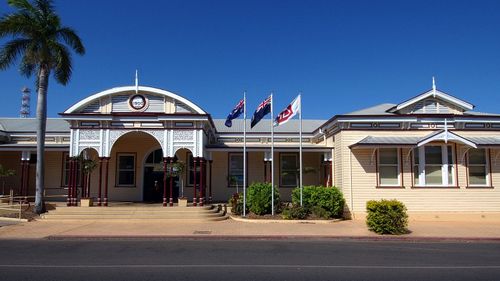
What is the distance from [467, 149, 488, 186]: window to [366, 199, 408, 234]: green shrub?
7.25 metres

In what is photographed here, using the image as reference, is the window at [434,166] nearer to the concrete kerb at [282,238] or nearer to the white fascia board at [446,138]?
the white fascia board at [446,138]

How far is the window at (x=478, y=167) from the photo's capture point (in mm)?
20125

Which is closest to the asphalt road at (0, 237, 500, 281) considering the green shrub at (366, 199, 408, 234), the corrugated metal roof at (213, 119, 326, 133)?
the green shrub at (366, 199, 408, 234)

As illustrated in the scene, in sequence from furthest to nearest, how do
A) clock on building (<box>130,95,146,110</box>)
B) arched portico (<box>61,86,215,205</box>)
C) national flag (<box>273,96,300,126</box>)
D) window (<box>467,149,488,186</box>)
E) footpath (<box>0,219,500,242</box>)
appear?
clock on building (<box>130,95,146,110</box>), arched portico (<box>61,86,215,205</box>), window (<box>467,149,488,186</box>), national flag (<box>273,96,300,126</box>), footpath (<box>0,219,500,242</box>)

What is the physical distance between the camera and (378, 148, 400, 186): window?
19969 millimetres

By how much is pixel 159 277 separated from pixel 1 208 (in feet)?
51.4

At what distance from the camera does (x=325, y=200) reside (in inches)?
749

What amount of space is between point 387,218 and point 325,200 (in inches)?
175

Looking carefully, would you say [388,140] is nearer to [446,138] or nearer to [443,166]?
[446,138]

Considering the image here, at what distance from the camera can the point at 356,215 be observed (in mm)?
19531

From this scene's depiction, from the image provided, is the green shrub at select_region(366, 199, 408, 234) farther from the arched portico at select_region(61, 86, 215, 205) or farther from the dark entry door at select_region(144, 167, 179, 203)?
the dark entry door at select_region(144, 167, 179, 203)

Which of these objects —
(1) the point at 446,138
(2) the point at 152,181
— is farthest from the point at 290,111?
(2) the point at 152,181

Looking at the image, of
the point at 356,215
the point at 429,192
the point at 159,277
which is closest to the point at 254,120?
the point at 356,215

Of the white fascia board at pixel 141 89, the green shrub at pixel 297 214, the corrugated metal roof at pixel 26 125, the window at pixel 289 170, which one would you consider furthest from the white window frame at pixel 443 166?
the corrugated metal roof at pixel 26 125
